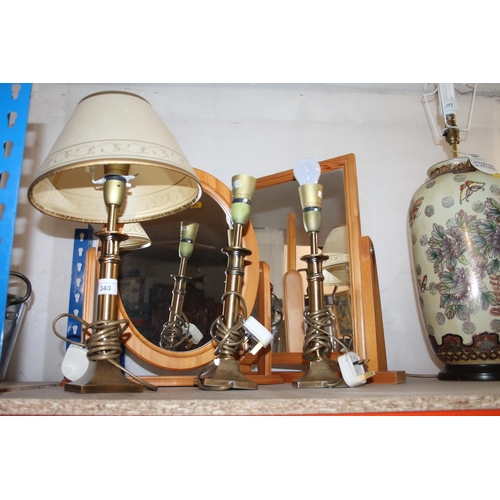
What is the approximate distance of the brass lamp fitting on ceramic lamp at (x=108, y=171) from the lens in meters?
0.66

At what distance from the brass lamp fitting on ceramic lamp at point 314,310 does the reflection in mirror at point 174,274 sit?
0.19 meters

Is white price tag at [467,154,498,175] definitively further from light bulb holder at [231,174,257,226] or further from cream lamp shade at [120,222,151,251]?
cream lamp shade at [120,222,151,251]

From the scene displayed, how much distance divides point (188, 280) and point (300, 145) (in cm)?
57

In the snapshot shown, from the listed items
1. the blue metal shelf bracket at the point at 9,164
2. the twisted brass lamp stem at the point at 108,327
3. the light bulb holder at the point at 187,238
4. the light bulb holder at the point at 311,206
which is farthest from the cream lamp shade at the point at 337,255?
the blue metal shelf bracket at the point at 9,164

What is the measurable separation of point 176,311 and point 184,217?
0.19 meters

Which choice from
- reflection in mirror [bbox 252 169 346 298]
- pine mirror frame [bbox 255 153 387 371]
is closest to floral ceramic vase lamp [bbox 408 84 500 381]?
pine mirror frame [bbox 255 153 387 371]

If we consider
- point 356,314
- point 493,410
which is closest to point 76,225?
point 356,314

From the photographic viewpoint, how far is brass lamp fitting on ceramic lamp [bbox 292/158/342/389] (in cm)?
76

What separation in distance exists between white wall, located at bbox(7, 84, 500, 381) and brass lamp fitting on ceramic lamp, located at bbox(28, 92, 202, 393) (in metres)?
0.39

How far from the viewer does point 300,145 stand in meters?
1.31

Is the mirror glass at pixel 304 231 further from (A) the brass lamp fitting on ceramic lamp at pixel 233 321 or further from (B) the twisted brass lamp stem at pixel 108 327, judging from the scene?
(B) the twisted brass lamp stem at pixel 108 327

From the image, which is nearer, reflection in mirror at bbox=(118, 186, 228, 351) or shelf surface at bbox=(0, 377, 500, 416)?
shelf surface at bbox=(0, 377, 500, 416)

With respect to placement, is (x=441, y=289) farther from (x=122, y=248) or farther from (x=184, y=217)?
(x=122, y=248)

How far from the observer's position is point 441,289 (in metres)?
0.92
